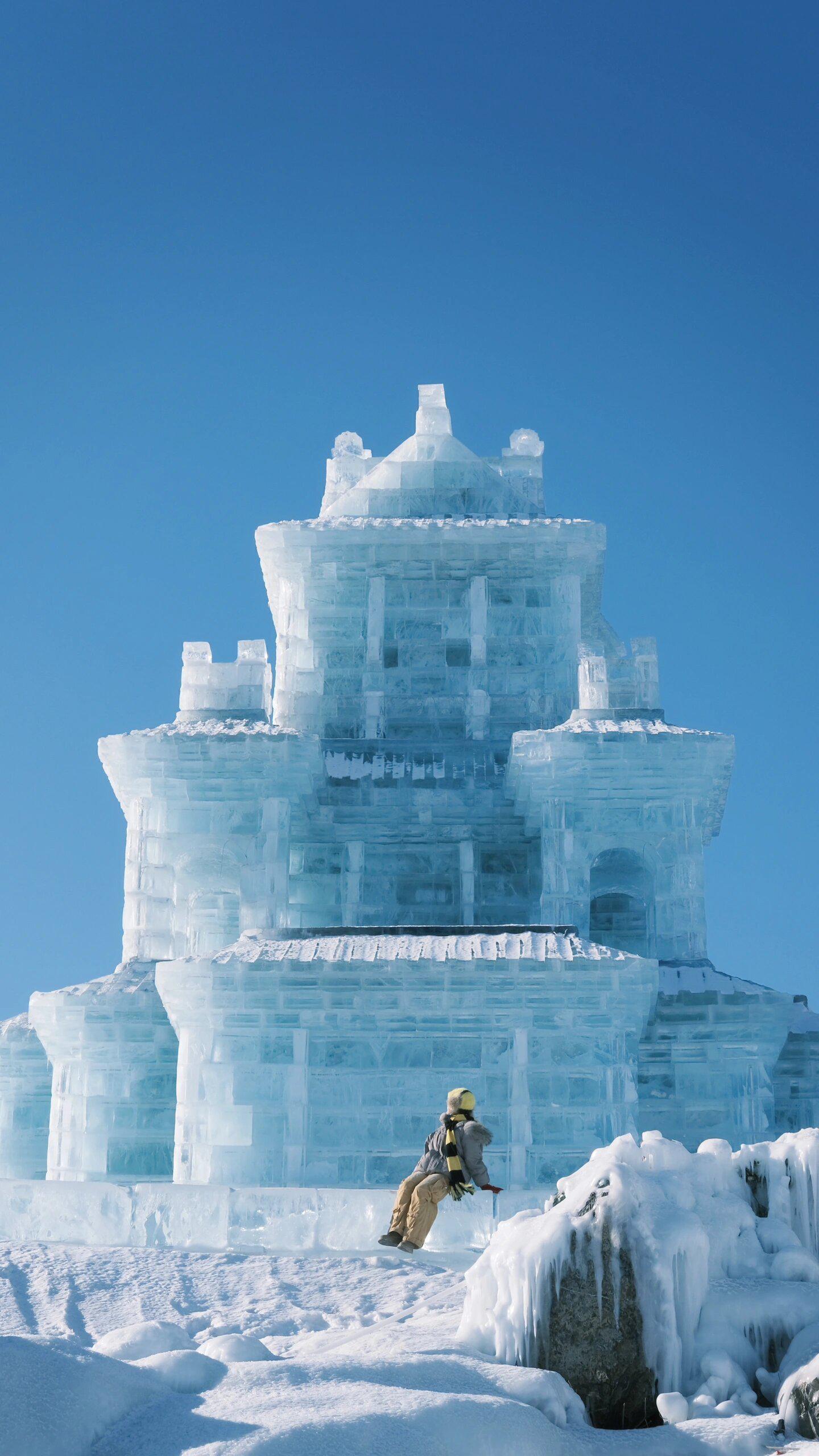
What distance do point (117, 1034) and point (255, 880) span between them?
3327 mm

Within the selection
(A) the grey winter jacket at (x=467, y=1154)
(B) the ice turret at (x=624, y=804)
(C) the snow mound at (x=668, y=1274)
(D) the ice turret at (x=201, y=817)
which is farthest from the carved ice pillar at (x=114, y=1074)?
(C) the snow mound at (x=668, y=1274)

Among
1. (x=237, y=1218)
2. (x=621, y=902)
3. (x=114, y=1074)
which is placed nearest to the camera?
(x=237, y=1218)

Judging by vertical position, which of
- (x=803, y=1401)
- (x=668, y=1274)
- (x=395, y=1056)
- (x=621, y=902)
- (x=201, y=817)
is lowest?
(x=803, y=1401)

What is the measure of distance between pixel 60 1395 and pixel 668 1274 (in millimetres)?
4345

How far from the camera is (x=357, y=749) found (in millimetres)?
29047

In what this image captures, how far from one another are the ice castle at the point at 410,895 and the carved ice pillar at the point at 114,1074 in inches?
1.8

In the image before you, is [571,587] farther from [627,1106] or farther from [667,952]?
[627,1106]

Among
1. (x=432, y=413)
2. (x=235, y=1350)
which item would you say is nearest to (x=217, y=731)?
(x=432, y=413)

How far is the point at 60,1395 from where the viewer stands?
9891 millimetres

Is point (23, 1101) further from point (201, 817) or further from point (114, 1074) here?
point (201, 817)

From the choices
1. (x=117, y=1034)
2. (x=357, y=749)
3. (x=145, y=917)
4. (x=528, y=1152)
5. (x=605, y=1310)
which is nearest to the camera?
(x=605, y=1310)

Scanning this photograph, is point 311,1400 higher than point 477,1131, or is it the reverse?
point 477,1131

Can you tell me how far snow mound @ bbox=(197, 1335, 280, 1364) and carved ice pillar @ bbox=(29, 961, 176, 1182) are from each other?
44.2ft

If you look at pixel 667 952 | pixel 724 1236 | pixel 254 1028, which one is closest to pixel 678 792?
pixel 667 952
